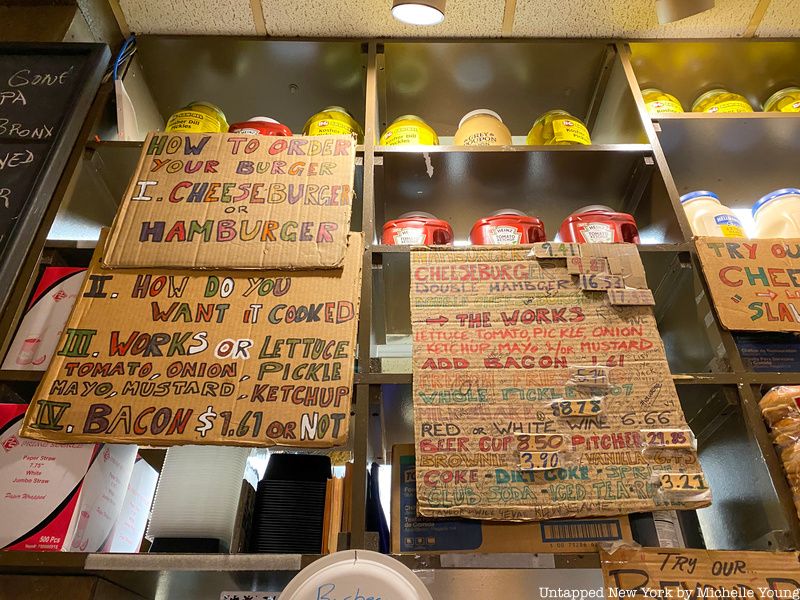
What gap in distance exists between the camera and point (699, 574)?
42.6 inches

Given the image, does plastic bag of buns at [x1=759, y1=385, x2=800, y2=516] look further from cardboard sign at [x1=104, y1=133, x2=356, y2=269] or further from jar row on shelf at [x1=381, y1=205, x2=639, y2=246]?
cardboard sign at [x1=104, y1=133, x2=356, y2=269]

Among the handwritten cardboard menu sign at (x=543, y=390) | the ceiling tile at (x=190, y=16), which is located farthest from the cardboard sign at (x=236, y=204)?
the ceiling tile at (x=190, y=16)

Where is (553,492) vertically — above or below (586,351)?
below

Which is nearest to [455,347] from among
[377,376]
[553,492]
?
[377,376]

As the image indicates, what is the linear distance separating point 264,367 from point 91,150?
33.7 inches

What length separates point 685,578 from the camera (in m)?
1.08

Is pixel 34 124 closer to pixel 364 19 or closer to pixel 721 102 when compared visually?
pixel 364 19

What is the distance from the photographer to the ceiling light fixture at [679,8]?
175cm

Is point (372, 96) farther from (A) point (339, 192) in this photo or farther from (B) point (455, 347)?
(B) point (455, 347)

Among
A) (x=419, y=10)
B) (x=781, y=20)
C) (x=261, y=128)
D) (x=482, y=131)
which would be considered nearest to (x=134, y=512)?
(x=261, y=128)

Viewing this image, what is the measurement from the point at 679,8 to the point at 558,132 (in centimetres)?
49

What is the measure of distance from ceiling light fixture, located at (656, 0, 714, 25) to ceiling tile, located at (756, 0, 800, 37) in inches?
12.2

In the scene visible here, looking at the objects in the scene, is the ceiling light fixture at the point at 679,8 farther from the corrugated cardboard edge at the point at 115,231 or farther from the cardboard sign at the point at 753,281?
the corrugated cardboard edge at the point at 115,231

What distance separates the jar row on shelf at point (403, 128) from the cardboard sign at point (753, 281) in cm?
52
